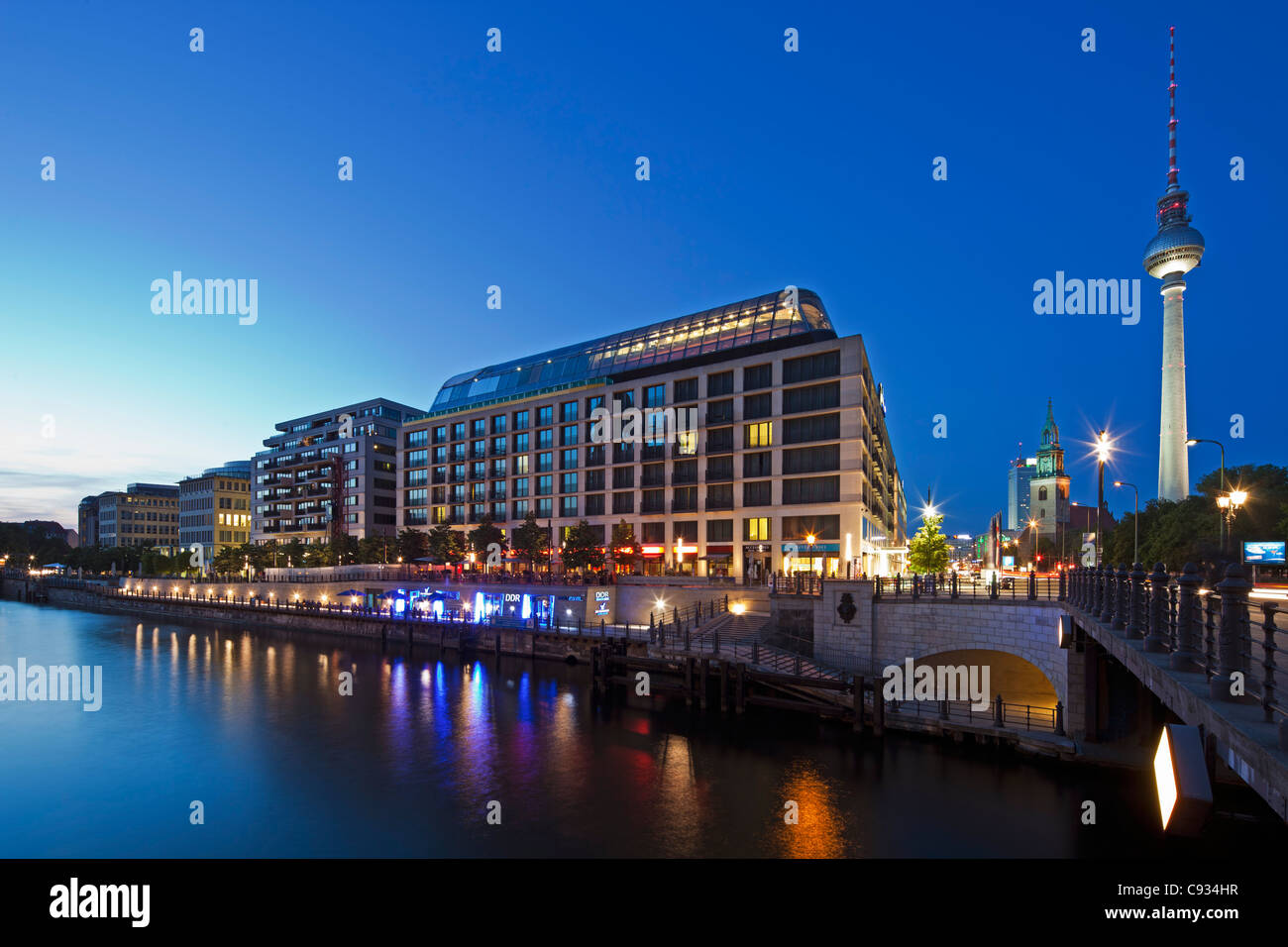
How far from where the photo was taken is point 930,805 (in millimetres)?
23797

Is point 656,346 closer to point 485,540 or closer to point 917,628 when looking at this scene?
point 485,540

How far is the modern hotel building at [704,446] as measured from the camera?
61594 millimetres

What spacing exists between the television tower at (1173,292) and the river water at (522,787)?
125 metres

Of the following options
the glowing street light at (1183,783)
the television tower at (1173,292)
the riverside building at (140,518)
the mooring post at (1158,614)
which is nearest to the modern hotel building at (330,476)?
the riverside building at (140,518)

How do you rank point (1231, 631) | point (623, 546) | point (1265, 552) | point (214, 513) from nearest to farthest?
1. point (1231, 631)
2. point (1265, 552)
3. point (623, 546)
4. point (214, 513)

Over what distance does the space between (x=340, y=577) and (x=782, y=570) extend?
5553 cm

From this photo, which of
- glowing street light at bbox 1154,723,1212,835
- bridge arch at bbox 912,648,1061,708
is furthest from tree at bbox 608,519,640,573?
glowing street light at bbox 1154,723,1212,835

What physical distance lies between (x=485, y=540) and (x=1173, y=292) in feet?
422

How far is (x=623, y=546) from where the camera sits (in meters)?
66.6

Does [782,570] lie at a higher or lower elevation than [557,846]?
higher

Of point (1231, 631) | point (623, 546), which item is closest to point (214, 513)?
point (623, 546)

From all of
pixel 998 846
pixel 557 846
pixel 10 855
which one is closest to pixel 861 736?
pixel 998 846

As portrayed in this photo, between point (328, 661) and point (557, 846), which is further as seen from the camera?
point (328, 661)
